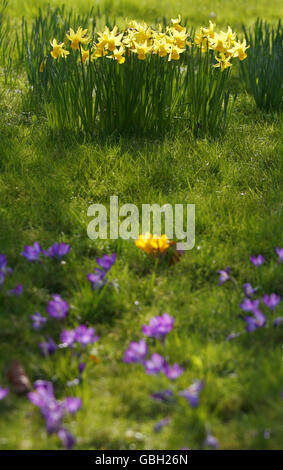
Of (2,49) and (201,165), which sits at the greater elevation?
(2,49)

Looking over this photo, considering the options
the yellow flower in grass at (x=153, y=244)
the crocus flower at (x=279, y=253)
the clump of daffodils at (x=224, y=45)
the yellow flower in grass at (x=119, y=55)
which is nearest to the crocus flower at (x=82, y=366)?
the yellow flower in grass at (x=153, y=244)

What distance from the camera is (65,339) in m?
1.89

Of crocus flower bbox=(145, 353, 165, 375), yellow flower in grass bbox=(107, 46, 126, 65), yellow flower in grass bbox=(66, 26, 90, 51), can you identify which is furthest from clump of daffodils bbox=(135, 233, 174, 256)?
yellow flower in grass bbox=(66, 26, 90, 51)

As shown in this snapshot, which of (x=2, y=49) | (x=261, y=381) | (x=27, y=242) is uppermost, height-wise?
(x=2, y=49)

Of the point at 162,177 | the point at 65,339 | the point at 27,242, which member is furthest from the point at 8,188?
the point at 65,339

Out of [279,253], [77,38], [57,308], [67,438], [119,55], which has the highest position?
[77,38]

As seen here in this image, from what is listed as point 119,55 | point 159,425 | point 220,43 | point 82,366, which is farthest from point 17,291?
point 220,43

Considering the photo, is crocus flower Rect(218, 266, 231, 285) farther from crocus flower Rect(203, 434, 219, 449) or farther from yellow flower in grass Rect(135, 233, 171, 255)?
crocus flower Rect(203, 434, 219, 449)

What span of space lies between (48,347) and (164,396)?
1.61ft

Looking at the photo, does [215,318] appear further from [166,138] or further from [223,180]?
[166,138]

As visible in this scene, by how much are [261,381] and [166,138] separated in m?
2.02

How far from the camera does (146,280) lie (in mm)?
2350

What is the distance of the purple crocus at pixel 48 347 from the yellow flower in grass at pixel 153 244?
68cm

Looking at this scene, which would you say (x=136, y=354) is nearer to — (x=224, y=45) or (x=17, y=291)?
(x=17, y=291)
